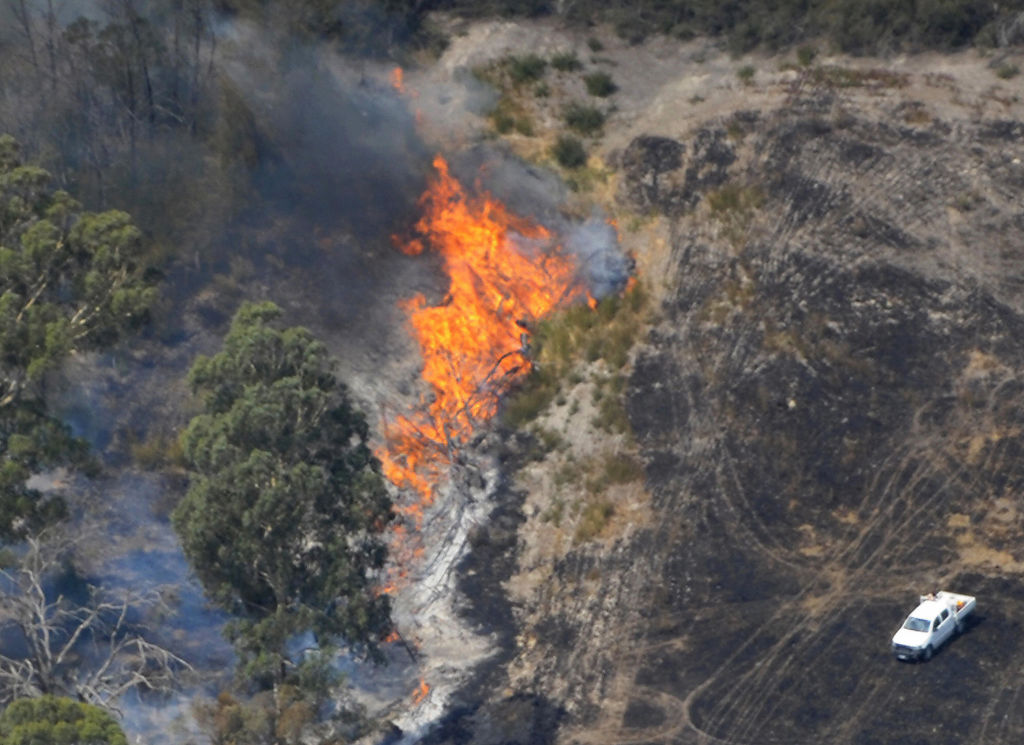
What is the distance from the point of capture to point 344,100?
59781 millimetres

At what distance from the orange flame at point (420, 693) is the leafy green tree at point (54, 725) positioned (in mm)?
10808

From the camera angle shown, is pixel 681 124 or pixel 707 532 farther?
pixel 681 124

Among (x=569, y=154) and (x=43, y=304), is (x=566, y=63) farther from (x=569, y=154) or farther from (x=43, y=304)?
(x=43, y=304)

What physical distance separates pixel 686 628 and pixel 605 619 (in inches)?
86.9

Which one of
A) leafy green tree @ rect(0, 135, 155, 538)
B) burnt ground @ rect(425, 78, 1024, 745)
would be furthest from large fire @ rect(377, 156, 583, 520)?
leafy green tree @ rect(0, 135, 155, 538)

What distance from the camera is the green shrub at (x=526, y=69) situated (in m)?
60.9

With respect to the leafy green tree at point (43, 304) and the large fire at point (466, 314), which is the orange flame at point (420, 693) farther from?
the leafy green tree at point (43, 304)

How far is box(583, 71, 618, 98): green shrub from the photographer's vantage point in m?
60.4

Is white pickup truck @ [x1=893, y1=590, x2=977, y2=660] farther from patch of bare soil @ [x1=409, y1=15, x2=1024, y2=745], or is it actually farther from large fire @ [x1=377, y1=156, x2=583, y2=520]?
large fire @ [x1=377, y1=156, x2=583, y2=520]

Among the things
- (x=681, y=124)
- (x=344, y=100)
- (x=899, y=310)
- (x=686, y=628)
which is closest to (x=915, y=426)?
(x=899, y=310)

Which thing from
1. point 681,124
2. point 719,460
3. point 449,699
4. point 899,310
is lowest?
point 449,699

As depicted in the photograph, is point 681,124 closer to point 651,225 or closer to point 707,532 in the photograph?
point 651,225

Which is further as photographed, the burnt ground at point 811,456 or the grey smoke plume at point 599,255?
the grey smoke plume at point 599,255

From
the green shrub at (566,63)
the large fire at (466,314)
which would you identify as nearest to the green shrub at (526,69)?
the green shrub at (566,63)
